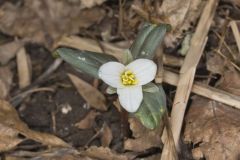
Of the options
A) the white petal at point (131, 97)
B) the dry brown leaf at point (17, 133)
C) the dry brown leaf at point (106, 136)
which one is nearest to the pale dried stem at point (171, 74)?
the white petal at point (131, 97)

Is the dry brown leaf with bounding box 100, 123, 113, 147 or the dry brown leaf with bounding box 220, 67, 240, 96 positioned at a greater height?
the dry brown leaf with bounding box 220, 67, 240, 96

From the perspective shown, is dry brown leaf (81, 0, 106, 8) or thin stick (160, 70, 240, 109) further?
dry brown leaf (81, 0, 106, 8)

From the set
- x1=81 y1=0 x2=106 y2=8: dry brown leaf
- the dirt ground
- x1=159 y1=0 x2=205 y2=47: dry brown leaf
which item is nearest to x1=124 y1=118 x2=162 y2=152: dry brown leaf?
the dirt ground

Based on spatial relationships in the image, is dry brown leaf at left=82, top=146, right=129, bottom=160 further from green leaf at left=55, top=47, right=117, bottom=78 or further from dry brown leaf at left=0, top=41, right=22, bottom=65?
dry brown leaf at left=0, top=41, right=22, bottom=65

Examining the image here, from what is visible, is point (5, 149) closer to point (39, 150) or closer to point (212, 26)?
point (39, 150)

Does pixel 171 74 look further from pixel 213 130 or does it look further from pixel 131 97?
pixel 131 97

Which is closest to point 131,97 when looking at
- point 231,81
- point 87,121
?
point 87,121
